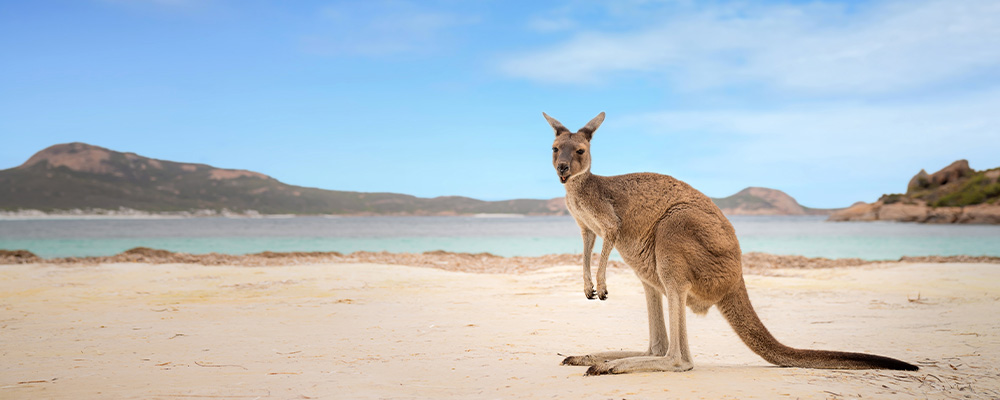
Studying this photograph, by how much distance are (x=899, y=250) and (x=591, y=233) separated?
25612mm

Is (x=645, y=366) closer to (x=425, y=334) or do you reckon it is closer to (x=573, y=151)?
(x=573, y=151)

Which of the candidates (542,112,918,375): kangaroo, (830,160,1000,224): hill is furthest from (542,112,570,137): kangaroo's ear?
(830,160,1000,224): hill

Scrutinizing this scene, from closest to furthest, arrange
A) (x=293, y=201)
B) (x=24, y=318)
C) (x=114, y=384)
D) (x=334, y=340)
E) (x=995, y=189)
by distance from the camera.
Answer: (x=114, y=384) → (x=334, y=340) → (x=24, y=318) → (x=995, y=189) → (x=293, y=201)

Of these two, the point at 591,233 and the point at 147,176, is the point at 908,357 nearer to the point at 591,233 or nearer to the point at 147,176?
the point at 591,233

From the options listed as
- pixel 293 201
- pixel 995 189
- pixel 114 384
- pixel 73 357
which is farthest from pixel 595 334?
pixel 293 201

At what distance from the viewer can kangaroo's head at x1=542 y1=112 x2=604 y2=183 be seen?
4.06 m

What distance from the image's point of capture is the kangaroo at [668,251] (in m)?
3.99

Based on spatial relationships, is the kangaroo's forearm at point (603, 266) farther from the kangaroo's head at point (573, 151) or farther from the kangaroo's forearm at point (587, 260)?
the kangaroo's head at point (573, 151)

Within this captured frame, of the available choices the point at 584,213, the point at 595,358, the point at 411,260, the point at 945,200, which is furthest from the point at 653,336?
the point at 945,200

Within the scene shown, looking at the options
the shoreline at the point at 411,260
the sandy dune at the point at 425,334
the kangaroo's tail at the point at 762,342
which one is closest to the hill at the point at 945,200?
the shoreline at the point at 411,260

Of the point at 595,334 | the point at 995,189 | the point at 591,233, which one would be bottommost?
the point at 595,334

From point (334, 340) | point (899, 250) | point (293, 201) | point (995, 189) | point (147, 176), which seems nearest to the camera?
point (334, 340)

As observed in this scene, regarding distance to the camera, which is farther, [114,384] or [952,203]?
[952,203]

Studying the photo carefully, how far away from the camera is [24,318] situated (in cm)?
654
